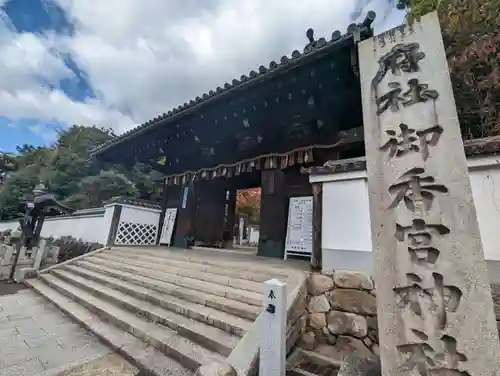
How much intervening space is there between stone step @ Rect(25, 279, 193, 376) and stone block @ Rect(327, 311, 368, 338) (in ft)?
6.05

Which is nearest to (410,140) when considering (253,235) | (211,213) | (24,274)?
(211,213)

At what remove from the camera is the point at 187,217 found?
867 centimetres

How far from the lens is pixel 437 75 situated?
2.06 metres

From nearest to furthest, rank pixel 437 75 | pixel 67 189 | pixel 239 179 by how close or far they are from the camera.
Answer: pixel 437 75
pixel 239 179
pixel 67 189

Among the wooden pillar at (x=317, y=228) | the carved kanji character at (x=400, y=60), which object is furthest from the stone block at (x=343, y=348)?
the carved kanji character at (x=400, y=60)

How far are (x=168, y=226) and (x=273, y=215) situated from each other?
15.8 ft

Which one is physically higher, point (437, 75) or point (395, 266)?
point (437, 75)

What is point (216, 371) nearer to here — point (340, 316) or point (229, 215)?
point (340, 316)

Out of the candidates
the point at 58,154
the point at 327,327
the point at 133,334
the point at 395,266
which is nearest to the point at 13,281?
the point at 133,334

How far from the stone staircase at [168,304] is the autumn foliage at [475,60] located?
20.2 feet

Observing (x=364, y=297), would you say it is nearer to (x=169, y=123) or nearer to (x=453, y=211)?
(x=453, y=211)

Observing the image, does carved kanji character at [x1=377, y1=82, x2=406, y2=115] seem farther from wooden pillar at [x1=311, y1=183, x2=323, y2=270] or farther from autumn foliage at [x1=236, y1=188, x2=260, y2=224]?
autumn foliage at [x1=236, y1=188, x2=260, y2=224]

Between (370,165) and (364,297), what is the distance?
1.90m

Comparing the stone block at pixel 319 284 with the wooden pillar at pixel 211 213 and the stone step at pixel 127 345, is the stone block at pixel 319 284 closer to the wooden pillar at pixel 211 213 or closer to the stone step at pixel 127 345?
the stone step at pixel 127 345
